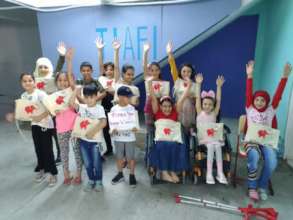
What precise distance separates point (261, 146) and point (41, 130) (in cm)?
202

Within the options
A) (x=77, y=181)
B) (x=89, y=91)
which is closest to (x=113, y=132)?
(x=89, y=91)

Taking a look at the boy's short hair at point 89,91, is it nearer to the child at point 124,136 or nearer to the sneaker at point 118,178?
the child at point 124,136

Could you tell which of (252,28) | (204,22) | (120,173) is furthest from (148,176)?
(252,28)

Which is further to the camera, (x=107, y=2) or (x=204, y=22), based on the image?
(x=107, y=2)

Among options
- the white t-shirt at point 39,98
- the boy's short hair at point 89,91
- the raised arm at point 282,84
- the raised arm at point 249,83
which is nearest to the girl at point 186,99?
the raised arm at point 249,83

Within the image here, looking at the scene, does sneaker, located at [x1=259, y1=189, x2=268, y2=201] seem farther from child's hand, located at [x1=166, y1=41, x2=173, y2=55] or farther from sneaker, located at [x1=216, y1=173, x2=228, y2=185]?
child's hand, located at [x1=166, y1=41, x2=173, y2=55]

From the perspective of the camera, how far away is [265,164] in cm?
216

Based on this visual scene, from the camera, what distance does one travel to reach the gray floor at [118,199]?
2037 mm

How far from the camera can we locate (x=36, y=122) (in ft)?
7.59

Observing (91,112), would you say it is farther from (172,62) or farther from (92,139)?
(172,62)

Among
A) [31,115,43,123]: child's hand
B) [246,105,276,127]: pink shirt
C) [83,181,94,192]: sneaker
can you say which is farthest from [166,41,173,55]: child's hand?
[83,181,94,192]: sneaker

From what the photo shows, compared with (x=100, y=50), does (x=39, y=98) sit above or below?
below

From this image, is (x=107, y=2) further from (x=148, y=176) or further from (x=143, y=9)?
(x=148, y=176)

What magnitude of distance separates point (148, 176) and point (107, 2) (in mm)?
2106
